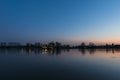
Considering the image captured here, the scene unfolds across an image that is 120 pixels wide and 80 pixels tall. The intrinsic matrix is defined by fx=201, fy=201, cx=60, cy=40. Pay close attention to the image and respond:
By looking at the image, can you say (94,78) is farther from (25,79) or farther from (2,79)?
(2,79)

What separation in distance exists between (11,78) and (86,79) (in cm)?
858

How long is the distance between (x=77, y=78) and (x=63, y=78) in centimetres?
168

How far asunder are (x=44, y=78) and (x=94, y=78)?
581 centimetres

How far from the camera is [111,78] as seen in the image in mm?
23562

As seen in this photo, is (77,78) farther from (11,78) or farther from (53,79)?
(11,78)

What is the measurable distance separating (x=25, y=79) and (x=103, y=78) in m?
9.01

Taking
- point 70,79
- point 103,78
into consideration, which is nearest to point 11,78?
point 70,79

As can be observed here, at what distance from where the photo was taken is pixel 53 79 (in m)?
22.5

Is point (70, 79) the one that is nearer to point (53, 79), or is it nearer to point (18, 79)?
point (53, 79)

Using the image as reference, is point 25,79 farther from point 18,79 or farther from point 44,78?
point 44,78

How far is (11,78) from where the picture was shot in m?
23.0

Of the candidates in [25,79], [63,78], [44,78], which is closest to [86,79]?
[63,78]

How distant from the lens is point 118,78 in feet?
76.8

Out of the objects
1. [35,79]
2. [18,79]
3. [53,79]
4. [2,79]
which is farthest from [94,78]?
[2,79]
